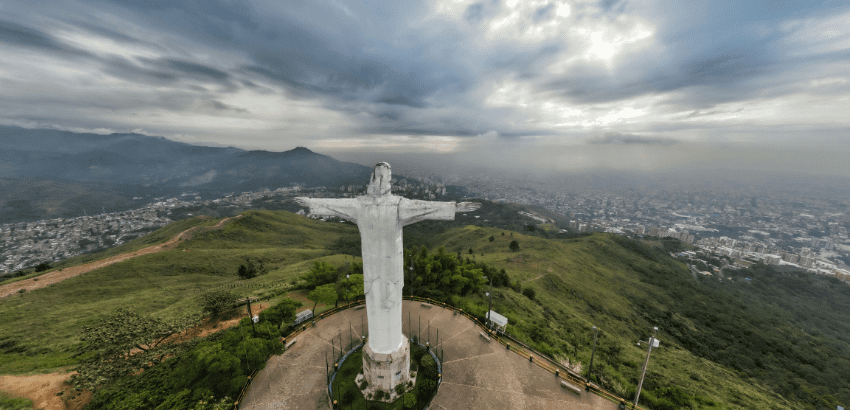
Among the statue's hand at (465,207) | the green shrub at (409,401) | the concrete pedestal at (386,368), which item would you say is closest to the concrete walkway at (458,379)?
the green shrub at (409,401)

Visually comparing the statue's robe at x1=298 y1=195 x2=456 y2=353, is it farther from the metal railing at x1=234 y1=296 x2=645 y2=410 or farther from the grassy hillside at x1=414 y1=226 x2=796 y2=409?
the grassy hillside at x1=414 y1=226 x2=796 y2=409

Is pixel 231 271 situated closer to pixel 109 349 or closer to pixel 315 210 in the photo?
pixel 109 349

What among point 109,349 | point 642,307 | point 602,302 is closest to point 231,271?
point 109,349

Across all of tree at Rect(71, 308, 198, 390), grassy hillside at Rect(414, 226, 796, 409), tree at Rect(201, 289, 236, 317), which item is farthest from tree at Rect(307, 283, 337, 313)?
grassy hillside at Rect(414, 226, 796, 409)

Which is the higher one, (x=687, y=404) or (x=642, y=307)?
(x=687, y=404)

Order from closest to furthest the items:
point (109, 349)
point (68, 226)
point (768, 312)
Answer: point (109, 349) < point (768, 312) < point (68, 226)

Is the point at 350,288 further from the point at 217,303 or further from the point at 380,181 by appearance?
the point at 380,181

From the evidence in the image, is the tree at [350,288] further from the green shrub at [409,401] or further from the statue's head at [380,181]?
the statue's head at [380,181]
